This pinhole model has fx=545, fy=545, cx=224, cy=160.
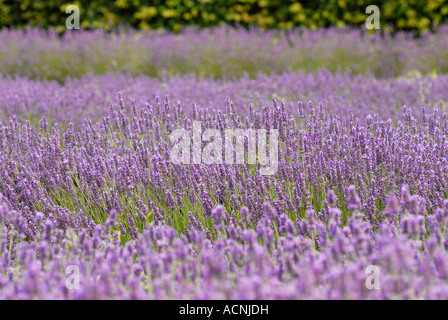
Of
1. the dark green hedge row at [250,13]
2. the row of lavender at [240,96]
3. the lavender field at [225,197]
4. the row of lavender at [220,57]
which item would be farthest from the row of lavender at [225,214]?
the dark green hedge row at [250,13]

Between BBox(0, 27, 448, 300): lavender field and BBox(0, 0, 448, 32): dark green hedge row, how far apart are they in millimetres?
3644

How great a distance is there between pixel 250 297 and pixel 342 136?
174cm

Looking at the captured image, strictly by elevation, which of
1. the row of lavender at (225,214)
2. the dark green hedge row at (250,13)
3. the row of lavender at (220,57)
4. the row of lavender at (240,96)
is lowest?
the row of lavender at (225,214)

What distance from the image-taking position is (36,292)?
5.05 ft

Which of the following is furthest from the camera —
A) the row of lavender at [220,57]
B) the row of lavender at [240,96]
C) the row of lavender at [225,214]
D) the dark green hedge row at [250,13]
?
the dark green hedge row at [250,13]

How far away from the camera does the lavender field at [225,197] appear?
1680 millimetres

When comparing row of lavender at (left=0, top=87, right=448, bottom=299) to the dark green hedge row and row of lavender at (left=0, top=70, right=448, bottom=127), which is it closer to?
row of lavender at (left=0, top=70, right=448, bottom=127)

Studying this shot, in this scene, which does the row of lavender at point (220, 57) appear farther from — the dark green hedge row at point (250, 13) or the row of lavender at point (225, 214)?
the row of lavender at point (225, 214)

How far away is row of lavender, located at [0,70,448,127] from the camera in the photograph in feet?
13.6

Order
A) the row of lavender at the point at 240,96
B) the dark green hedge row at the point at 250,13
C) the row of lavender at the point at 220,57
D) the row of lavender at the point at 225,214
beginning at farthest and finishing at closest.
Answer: the dark green hedge row at the point at 250,13
the row of lavender at the point at 220,57
the row of lavender at the point at 240,96
the row of lavender at the point at 225,214

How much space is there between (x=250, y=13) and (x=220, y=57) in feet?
8.77

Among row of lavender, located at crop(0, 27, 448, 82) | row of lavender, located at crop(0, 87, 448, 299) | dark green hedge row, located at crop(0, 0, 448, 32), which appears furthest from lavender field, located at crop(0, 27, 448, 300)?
dark green hedge row, located at crop(0, 0, 448, 32)

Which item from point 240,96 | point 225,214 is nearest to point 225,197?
point 225,214
